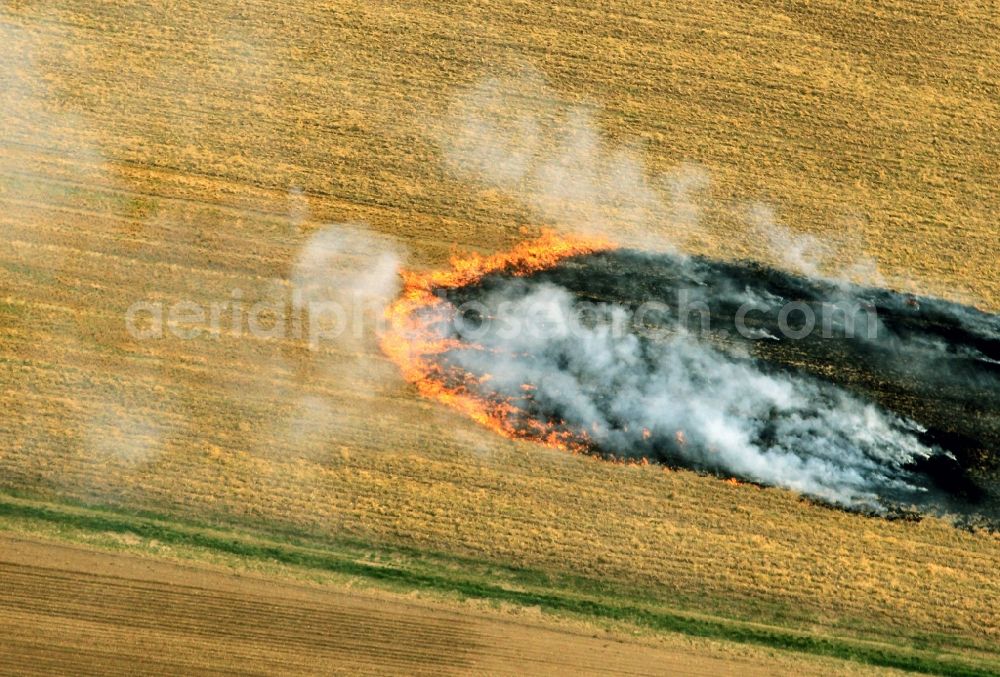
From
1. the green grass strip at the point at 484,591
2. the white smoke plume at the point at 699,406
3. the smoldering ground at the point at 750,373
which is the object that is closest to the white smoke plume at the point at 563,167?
the smoldering ground at the point at 750,373

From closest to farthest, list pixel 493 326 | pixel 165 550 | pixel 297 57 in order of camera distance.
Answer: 1. pixel 165 550
2. pixel 493 326
3. pixel 297 57

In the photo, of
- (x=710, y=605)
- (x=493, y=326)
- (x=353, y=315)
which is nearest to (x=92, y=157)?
(x=353, y=315)

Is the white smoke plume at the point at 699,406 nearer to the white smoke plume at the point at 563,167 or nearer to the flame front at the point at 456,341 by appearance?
the flame front at the point at 456,341

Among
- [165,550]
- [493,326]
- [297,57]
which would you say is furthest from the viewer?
[297,57]

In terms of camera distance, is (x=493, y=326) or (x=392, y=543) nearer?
(x=392, y=543)

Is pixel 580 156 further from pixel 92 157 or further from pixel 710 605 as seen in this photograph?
pixel 92 157

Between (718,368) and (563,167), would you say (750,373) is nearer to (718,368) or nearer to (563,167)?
(718,368)

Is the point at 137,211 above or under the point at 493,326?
above
